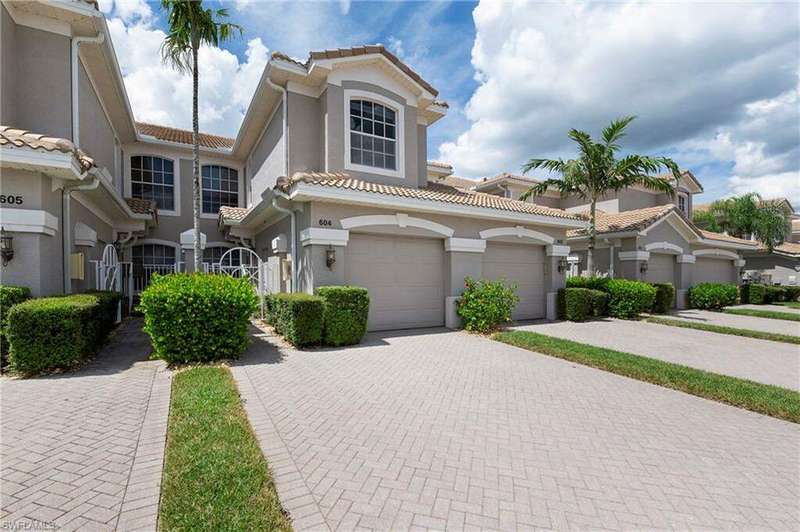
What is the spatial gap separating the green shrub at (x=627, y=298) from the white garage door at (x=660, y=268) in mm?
3552

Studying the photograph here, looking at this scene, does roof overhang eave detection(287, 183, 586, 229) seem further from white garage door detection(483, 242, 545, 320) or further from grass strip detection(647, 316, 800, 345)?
grass strip detection(647, 316, 800, 345)

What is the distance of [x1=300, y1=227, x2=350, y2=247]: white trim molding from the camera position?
918cm

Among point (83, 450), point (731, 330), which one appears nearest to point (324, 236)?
point (83, 450)

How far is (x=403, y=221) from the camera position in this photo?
1035 centimetres

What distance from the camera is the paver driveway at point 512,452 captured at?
2883mm

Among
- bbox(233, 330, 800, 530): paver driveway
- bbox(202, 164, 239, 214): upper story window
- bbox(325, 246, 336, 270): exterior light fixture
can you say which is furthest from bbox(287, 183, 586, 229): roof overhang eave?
bbox(202, 164, 239, 214): upper story window

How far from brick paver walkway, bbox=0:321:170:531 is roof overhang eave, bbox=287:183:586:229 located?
4846 millimetres

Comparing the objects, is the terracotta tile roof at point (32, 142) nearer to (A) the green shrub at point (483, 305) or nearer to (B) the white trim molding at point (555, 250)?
(A) the green shrub at point (483, 305)

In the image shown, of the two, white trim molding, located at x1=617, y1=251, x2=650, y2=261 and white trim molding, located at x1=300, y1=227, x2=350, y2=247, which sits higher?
white trim molding, located at x1=300, y1=227, x2=350, y2=247

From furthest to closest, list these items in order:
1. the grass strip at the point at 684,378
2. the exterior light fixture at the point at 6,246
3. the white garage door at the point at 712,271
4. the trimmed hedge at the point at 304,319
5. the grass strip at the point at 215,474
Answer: the white garage door at the point at 712,271 < the trimmed hedge at the point at 304,319 < the exterior light fixture at the point at 6,246 < the grass strip at the point at 684,378 < the grass strip at the point at 215,474

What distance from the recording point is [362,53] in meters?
11.6

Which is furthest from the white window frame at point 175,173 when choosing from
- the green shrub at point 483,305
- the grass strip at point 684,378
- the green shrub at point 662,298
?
the green shrub at point 662,298

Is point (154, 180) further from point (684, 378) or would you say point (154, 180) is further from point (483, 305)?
point (684, 378)

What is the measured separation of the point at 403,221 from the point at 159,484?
813 centimetres
